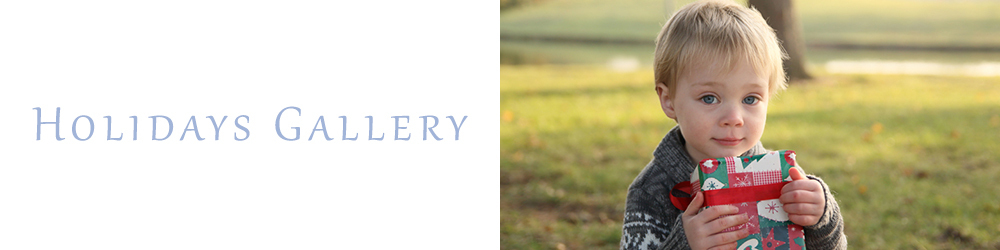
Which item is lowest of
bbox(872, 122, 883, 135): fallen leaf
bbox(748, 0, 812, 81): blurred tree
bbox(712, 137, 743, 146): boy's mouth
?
bbox(712, 137, 743, 146): boy's mouth

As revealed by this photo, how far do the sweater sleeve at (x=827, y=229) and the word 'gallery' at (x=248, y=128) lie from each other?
172 centimetres

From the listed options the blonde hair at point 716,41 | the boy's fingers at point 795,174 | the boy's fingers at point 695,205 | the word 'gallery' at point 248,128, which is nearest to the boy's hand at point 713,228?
the boy's fingers at point 695,205

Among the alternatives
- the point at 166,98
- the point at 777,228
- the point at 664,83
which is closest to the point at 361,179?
the point at 166,98

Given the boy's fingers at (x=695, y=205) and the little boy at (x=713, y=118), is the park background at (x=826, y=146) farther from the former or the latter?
the boy's fingers at (x=695, y=205)

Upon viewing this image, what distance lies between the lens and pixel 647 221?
1.60 meters

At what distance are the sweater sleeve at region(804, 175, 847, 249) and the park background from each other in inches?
25.2

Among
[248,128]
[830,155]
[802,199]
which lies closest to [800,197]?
[802,199]

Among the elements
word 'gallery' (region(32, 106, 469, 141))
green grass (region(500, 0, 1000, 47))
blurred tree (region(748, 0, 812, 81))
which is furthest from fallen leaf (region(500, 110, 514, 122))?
green grass (region(500, 0, 1000, 47))

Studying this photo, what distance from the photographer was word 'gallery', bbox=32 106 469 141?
9.29ft

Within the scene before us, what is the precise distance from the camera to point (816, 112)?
6.55 meters

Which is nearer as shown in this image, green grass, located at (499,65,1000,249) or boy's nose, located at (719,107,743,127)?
boy's nose, located at (719,107,743,127)

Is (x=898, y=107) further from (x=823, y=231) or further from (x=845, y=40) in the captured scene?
(x=845, y=40)

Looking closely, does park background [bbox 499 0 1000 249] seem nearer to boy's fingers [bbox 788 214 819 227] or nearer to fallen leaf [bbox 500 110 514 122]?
fallen leaf [bbox 500 110 514 122]

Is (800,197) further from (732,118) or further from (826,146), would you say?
(826,146)
